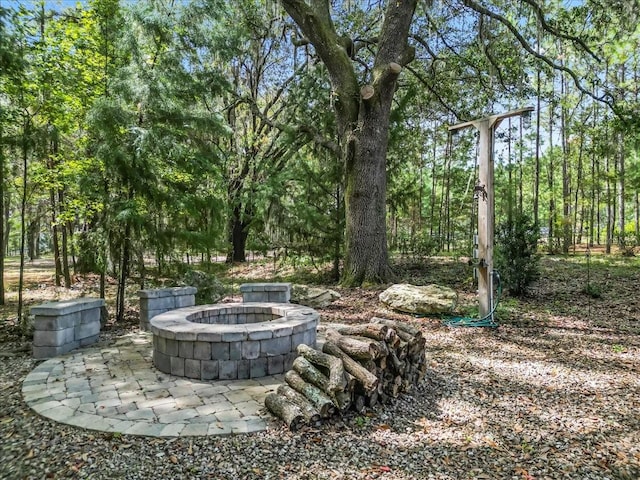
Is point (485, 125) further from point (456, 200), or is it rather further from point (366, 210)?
point (456, 200)

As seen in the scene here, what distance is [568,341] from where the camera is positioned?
501 centimetres

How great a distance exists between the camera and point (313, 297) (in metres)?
7.31

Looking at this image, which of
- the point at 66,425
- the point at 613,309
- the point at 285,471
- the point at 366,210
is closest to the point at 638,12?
the point at 613,309

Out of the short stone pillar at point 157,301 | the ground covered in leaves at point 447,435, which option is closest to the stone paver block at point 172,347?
the ground covered in leaves at point 447,435

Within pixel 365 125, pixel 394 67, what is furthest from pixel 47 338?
pixel 394 67

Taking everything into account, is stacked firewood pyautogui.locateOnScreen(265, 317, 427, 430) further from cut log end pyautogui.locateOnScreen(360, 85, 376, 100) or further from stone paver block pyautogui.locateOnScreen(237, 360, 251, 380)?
cut log end pyautogui.locateOnScreen(360, 85, 376, 100)

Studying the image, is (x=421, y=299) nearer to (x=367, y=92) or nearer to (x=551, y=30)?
(x=367, y=92)

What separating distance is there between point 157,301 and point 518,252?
614 cm

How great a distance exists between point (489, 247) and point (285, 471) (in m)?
4.37

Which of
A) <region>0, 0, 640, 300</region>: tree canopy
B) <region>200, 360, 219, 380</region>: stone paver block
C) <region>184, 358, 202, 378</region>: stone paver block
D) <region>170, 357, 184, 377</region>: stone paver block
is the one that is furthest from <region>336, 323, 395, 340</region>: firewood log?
<region>0, 0, 640, 300</region>: tree canopy

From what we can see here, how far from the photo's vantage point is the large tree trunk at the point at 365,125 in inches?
313

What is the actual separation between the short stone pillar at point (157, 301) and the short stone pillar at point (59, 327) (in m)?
0.74

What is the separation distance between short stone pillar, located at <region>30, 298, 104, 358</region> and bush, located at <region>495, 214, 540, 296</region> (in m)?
6.70

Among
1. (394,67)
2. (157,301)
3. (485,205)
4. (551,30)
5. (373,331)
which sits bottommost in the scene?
(157,301)
